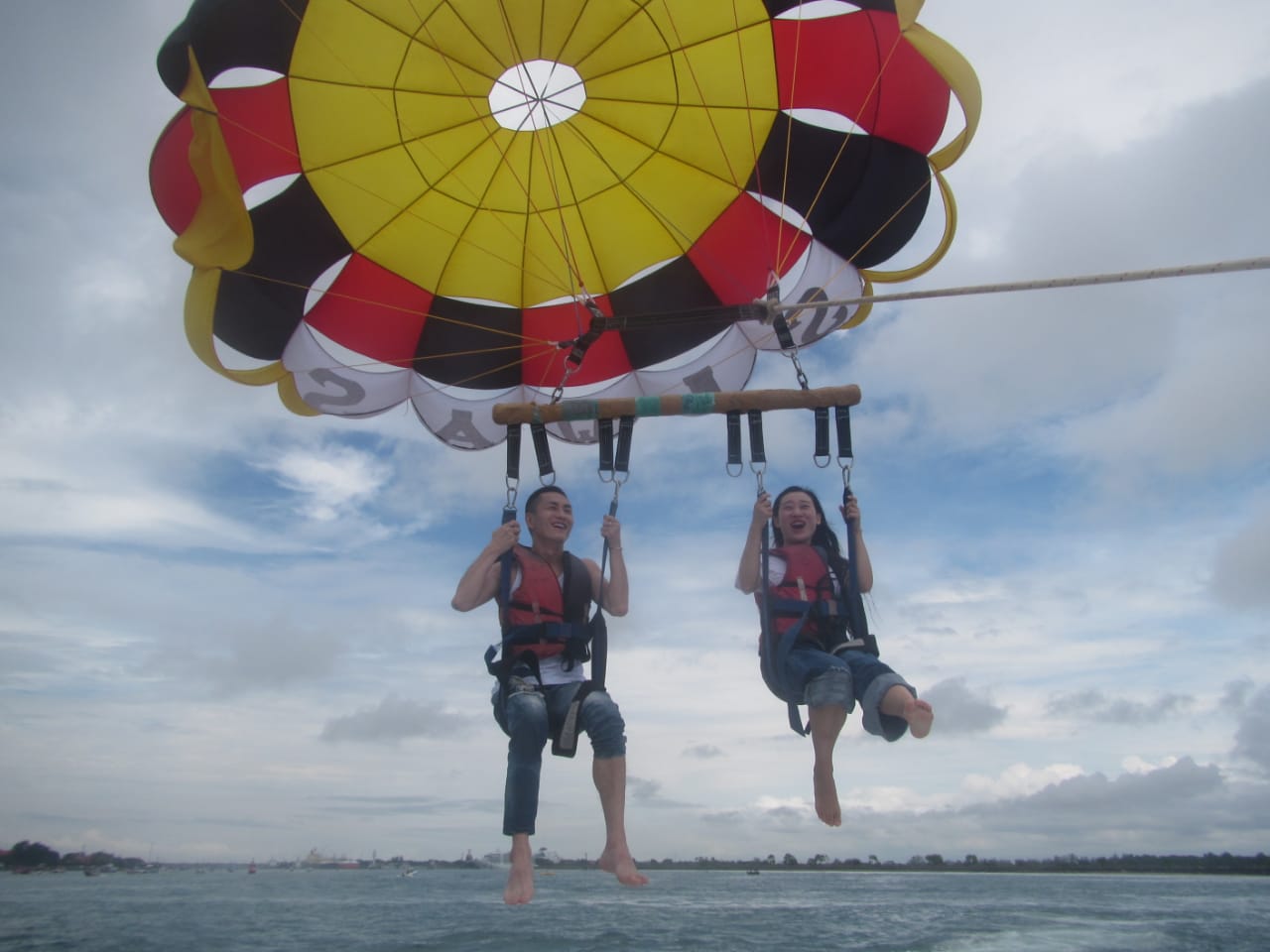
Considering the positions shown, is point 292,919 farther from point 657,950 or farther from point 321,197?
point 321,197

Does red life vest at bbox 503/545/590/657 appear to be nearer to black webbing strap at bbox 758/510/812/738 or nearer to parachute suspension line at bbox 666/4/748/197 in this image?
black webbing strap at bbox 758/510/812/738

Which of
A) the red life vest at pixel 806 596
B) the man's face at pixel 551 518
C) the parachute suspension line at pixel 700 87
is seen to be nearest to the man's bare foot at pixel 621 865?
the red life vest at pixel 806 596

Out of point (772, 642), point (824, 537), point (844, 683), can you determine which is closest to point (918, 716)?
point (844, 683)

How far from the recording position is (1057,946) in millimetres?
14445

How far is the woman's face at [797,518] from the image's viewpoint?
16.7 ft

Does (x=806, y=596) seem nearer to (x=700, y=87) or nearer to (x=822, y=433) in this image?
(x=822, y=433)

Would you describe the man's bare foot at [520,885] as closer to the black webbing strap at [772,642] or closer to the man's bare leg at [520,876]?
the man's bare leg at [520,876]

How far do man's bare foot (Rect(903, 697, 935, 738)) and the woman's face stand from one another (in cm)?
127

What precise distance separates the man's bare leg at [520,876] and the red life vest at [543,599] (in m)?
0.89

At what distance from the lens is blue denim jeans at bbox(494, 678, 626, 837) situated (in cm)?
415

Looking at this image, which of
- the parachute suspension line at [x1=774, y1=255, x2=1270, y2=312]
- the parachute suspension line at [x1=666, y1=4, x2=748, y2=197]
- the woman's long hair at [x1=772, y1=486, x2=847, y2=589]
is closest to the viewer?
the parachute suspension line at [x1=774, y1=255, x2=1270, y2=312]

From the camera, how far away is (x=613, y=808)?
433cm

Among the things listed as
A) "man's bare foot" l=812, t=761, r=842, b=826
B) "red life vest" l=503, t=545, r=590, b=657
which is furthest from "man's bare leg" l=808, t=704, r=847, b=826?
"red life vest" l=503, t=545, r=590, b=657

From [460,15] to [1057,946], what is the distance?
1566 centimetres
